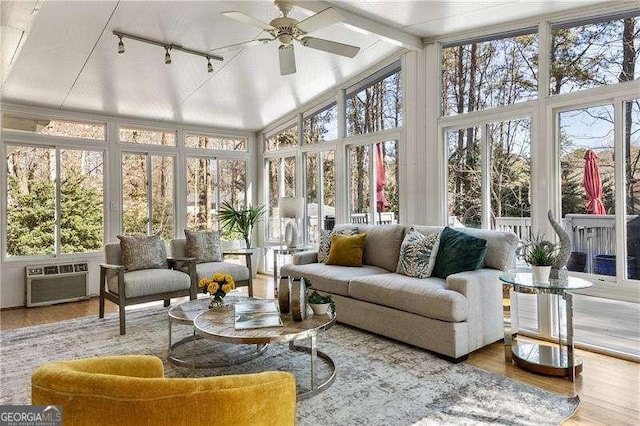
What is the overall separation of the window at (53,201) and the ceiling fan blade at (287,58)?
3.76 m

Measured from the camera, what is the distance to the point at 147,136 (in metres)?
6.27

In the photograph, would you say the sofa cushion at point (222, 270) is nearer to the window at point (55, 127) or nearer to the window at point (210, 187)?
the window at point (210, 187)

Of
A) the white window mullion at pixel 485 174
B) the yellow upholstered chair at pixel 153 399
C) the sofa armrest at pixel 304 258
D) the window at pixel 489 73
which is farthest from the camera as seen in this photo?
the sofa armrest at pixel 304 258

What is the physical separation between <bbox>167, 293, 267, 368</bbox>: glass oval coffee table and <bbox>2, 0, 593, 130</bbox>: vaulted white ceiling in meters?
2.36

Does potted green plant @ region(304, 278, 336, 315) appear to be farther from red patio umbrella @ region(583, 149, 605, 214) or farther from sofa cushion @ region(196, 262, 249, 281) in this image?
red patio umbrella @ region(583, 149, 605, 214)

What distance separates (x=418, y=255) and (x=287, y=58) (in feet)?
7.07

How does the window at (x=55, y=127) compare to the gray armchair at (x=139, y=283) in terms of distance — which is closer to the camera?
the gray armchair at (x=139, y=283)

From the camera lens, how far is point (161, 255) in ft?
15.7

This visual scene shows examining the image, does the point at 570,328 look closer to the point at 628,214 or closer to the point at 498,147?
the point at 628,214

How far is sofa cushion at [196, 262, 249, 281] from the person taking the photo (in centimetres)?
470

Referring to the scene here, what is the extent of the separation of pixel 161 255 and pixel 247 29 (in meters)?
2.77

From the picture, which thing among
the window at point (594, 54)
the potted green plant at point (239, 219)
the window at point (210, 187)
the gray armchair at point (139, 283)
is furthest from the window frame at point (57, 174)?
the window at point (594, 54)

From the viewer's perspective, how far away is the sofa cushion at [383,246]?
14.1 ft

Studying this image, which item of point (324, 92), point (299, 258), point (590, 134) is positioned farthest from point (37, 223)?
point (590, 134)
